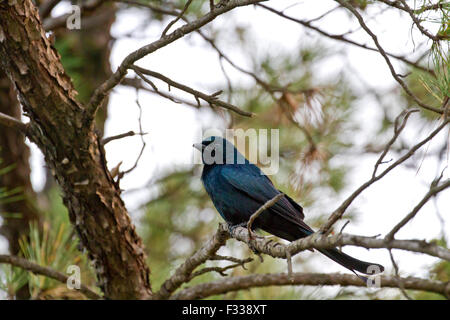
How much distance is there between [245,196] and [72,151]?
1.23 m

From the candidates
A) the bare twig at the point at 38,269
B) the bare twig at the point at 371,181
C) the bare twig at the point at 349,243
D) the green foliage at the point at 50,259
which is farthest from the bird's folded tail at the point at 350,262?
the green foliage at the point at 50,259

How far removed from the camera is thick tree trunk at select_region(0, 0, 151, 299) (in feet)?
9.37

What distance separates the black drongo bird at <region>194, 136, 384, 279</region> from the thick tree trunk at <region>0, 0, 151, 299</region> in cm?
67

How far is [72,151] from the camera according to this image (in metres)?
3.06

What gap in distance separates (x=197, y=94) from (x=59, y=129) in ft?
2.85

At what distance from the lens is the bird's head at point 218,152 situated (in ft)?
13.3

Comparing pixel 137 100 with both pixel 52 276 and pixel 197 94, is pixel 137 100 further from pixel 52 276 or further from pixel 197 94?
pixel 52 276

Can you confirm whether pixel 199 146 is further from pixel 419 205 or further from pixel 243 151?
pixel 419 205

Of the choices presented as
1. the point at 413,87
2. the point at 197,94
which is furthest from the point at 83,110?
the point at 413,87

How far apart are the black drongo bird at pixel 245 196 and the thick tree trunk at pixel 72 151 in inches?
26.5

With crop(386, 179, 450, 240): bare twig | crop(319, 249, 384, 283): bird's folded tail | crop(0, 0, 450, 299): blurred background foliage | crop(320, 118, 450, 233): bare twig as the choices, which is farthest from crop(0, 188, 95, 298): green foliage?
crop(386, 179, 450, 240): bare twig

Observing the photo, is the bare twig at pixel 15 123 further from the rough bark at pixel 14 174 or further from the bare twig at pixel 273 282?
the bare twig at pixel 273 282

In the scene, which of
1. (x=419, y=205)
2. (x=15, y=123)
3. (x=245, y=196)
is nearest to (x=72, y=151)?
(x=15, y=123)

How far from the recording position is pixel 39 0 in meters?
4.86
